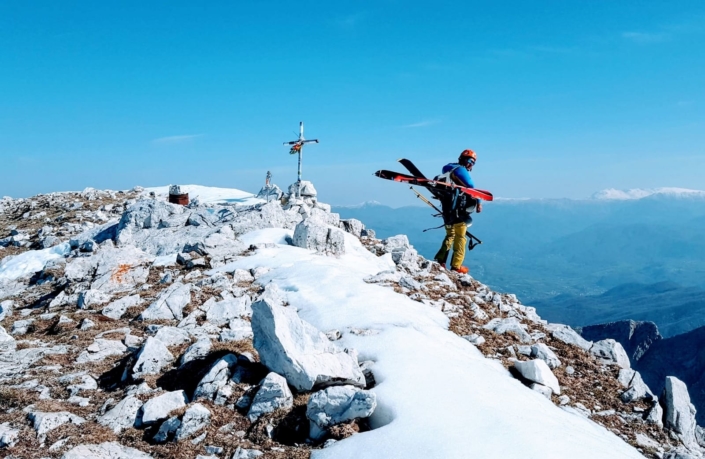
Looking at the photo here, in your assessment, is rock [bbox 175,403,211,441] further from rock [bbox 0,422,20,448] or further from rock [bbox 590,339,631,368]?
rock [bbox 590,339,631,368]

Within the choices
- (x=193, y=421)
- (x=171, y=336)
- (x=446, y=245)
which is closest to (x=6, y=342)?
(x=171, y=336)

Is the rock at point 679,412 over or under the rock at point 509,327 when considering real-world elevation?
under

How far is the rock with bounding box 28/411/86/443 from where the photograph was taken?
21.9ft

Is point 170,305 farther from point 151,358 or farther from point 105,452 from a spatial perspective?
point 105,452

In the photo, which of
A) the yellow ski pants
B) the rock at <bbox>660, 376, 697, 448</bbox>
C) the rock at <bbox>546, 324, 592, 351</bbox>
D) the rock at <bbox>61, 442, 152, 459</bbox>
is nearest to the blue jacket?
the yellow ski pants

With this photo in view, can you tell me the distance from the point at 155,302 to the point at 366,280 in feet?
20.1

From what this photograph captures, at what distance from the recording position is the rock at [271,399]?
694 centimetres

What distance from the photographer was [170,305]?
12.0 metres

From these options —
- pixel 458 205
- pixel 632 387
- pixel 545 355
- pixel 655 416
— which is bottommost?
pixel 655 416

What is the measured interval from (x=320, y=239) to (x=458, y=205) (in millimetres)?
5506

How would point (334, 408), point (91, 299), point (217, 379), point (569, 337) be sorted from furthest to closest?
point (91, 299) → point (569, 337) → point (217, 379) → point (334, 408)

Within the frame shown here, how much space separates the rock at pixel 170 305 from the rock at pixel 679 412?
11432mm

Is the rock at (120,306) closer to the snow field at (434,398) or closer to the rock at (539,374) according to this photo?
the snow field at (434,398)

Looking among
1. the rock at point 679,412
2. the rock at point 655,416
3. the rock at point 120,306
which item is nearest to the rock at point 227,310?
the rock at point 120,306
